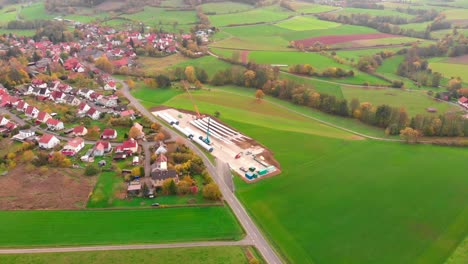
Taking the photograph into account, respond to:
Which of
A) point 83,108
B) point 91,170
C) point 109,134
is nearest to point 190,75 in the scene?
point 83,108

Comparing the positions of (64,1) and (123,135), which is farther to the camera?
(64,1)

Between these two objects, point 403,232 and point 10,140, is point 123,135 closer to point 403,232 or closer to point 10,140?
point 10,140

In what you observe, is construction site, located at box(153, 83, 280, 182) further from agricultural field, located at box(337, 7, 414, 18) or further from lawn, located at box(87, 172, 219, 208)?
agricultural field, located at box(337, 7, 414, 18)

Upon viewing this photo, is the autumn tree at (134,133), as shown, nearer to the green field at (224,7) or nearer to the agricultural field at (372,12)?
the green field at (224,7)

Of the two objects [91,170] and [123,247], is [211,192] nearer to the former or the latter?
[123,247]

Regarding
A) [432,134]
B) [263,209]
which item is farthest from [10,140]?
[432,134]
